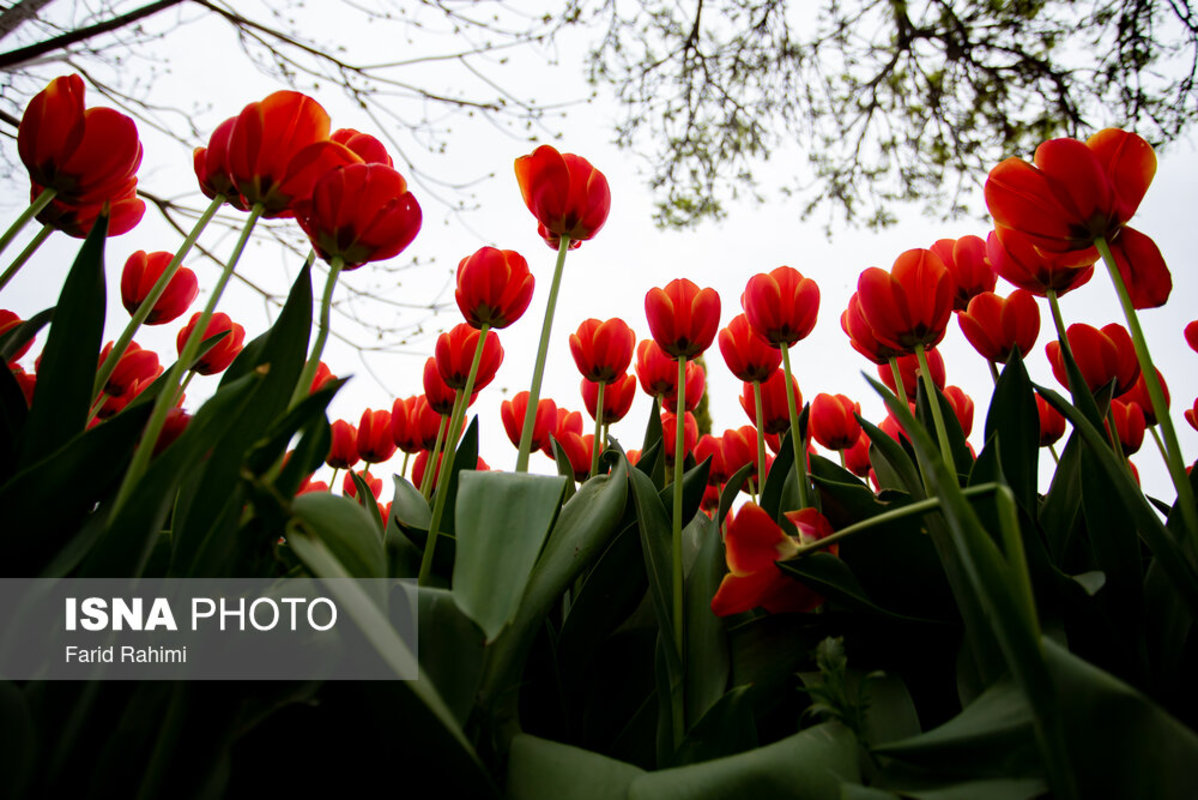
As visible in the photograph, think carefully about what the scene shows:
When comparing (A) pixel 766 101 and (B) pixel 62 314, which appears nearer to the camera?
(B) pixel 62 314

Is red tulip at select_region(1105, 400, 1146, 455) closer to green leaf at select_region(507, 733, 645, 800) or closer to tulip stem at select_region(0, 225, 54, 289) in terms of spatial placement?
green leaf at select_region(507, 733, 645, 800)

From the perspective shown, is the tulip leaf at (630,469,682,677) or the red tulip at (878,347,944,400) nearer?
the tulip leaf at (630,469,682,677)

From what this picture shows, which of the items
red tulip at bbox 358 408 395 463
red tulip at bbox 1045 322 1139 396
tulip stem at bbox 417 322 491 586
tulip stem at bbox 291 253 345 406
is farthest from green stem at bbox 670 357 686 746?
red tulip at bbox 358 408 395 463

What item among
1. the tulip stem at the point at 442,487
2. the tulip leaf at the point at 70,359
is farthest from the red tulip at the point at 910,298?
the tulip leaf at the point at 70,359

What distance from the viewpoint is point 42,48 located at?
1.88 metres

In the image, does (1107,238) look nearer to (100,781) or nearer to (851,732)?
(851,732)

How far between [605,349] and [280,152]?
0.61m

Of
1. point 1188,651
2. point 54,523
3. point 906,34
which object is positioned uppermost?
point 906,34

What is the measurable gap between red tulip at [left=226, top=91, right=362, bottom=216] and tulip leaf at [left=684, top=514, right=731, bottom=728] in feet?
1.66

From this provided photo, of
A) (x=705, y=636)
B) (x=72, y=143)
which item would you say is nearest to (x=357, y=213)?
(x=72, y=143)

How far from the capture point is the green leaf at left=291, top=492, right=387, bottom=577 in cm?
37

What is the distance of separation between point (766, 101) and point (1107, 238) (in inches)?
184

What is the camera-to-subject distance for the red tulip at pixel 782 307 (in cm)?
86

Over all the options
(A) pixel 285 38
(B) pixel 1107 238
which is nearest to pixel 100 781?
(B) pixel 1107 238
